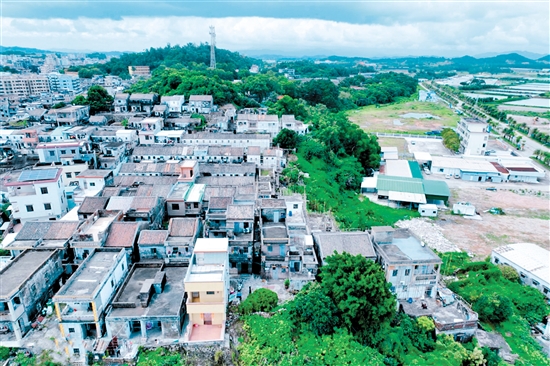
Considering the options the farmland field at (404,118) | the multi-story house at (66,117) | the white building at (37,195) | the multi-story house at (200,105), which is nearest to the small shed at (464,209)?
the farmland field at (404,118)

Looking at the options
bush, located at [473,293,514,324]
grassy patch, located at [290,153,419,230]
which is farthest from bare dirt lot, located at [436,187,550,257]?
bush, located at [473,293,514,324]

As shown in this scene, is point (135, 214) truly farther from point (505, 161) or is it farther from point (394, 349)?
point (505, 161)

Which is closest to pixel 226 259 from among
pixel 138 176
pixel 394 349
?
pixel 394 349

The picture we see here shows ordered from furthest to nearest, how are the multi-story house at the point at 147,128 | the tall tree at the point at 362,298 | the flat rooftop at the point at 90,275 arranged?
1. the multi-story house at the point at 147,128
2. the tall tree at the point at 362,298
3. the flat rooftop at the point at 90,275

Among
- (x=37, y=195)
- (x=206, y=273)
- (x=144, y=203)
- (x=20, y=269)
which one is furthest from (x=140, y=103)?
(x=206, y=273)

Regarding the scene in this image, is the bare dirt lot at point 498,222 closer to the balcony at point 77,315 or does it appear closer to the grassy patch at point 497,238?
the grassy patch at point 497,238

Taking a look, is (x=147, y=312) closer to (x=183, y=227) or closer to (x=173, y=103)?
(x=183, y=227)
